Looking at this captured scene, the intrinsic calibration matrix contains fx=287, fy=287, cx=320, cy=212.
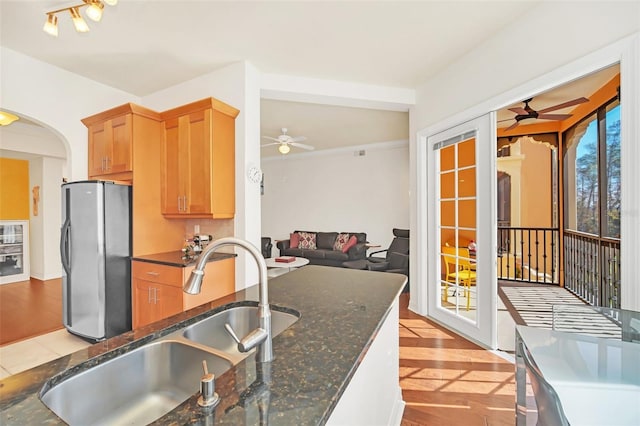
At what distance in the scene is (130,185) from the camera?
2.91 metres

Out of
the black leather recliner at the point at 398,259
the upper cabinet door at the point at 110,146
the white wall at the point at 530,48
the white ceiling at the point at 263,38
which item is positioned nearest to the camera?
the white wall at the point at 530,48

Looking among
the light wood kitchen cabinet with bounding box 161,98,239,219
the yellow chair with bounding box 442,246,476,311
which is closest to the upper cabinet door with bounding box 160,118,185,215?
the light wood kitchen cabinet with bounding box 161,98,239,219

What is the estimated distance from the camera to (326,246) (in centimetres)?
638

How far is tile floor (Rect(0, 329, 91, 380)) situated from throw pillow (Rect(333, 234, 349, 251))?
14.3ft

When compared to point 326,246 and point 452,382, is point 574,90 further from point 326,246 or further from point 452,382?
point 326,246

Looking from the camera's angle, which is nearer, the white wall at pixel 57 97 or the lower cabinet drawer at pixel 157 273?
the lower cabinet drawer at pixel 157 273

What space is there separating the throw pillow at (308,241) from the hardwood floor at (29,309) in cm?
418

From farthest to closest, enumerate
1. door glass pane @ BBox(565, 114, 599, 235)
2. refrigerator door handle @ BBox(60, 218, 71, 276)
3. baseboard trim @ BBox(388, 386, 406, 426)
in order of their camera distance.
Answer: door glass pane @ BBox(565, 114, 599, 235)
refrigerator door handle @ BBox(60, 218, 71, 276)
baseboard trim @ BBox(388, 386, 406, 426)

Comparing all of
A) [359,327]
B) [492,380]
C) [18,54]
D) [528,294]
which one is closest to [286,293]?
[359,327]

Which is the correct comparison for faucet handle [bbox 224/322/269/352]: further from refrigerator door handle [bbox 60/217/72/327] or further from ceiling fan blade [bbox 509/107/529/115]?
ceiling fan blade [bbox 509/107/529/115]

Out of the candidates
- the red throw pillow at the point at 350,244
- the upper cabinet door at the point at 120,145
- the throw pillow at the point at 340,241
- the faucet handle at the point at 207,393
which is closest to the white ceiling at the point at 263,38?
the upper cabinet door at the point at 120,145

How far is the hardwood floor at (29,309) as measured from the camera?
3.08 m

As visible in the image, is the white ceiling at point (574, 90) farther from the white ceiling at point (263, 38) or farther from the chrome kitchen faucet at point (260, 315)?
the chrome kitchen faucet at point (260, 315)

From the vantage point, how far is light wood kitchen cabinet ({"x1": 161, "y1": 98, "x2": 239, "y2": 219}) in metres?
2.76
